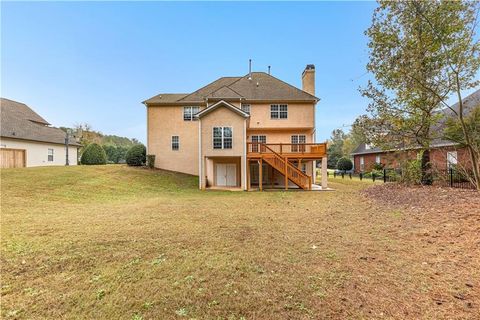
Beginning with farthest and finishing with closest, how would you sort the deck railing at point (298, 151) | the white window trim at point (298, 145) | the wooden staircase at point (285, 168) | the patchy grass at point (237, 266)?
the white window trim at point (298, 145) < the deck railing at point (298, 151) < the wooden staircase at point (285, 168) < the patchy grass at point (237, 266)

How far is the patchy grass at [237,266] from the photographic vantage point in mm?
3000

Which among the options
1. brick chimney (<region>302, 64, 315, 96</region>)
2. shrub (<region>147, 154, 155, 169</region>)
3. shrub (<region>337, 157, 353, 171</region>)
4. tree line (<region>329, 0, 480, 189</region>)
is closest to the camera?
tree line (<region>329, 0, 480, 189</region>)

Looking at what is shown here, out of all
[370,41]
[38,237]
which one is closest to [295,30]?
[370,41]

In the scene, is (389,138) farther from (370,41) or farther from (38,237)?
(38,237)

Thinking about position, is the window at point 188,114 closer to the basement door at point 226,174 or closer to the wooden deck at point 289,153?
the basement door at point 226,174

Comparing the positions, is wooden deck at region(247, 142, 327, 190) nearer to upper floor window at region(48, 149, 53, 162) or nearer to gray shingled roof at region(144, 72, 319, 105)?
gray shingled roof at region(144, 72, 319, 105)

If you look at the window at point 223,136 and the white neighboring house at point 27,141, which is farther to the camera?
the white neighboring house at point 27,141

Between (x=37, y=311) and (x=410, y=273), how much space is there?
17.8 ft

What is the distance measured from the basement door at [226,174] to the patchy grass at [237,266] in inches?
465

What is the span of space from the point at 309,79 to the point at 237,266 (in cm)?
2169

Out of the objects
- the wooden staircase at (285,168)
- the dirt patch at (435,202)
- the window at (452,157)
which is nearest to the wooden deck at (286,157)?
the wooden staircase at (285,168)

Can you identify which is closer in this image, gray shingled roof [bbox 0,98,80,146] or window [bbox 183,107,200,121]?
window [bbox 183,107,200,121]

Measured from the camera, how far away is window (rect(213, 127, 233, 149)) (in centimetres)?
1764

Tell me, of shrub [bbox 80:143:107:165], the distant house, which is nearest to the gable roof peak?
the distant house
